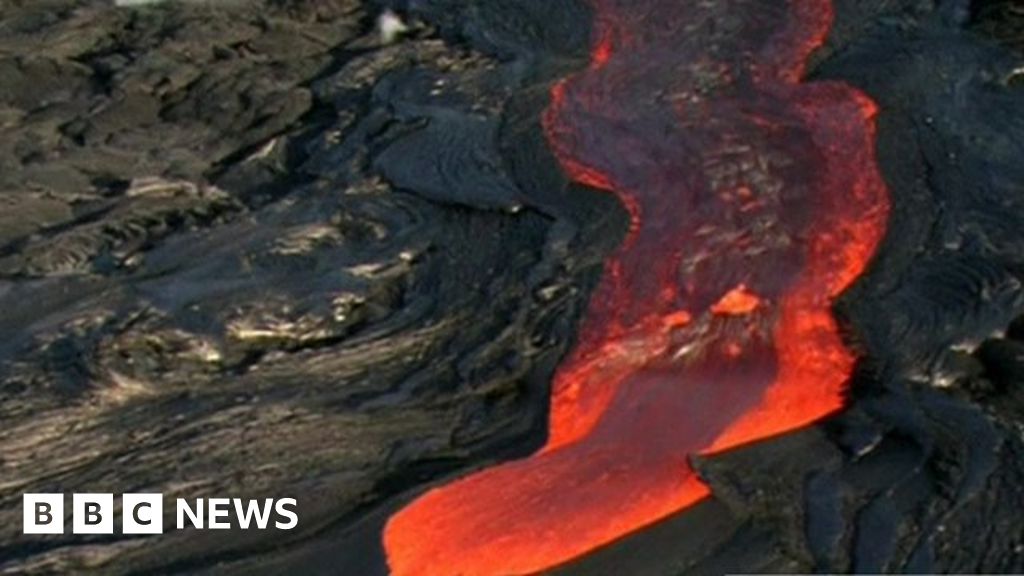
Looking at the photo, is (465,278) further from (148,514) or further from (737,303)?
(148,514)

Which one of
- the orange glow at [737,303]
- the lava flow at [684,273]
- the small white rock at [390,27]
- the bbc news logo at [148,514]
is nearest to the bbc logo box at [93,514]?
the bbc news logo at [148,514]

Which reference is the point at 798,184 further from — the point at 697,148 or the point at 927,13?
the point at 927,13

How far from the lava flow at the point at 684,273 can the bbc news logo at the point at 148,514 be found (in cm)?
27

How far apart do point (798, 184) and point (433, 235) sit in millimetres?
953

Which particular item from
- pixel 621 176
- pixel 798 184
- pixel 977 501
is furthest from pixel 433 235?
pixel 977 501

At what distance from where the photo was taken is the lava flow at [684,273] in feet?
12.7

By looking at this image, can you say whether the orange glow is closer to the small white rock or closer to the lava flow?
the lava flow

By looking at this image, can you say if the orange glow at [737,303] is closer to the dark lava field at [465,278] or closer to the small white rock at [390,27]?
the dark lava field at [465,278]

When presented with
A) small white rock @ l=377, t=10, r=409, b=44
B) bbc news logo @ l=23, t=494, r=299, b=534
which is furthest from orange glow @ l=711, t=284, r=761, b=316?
small white rock @ l=377, t=10, r=409, b=44

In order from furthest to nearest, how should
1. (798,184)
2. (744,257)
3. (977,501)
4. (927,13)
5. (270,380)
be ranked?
(927,13) < (798,184) < (744,257) < (270,380) < (977,501)

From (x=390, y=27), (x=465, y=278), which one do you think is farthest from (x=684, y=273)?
(x=390, y=27)

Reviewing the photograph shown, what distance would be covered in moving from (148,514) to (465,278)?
110 centimetres

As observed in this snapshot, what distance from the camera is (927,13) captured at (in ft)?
19.6

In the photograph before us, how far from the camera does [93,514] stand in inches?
156
